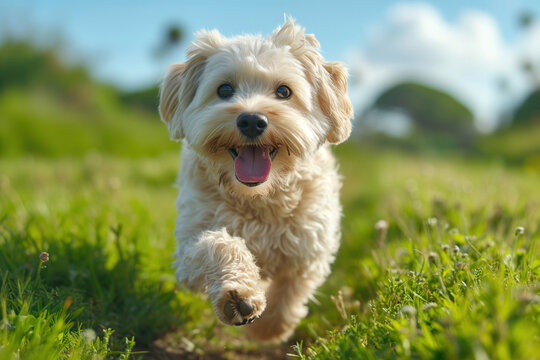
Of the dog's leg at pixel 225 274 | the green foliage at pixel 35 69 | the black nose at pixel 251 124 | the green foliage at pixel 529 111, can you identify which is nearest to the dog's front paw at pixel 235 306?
the dog's leg at pixel 225 274

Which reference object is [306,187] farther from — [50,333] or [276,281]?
[50,333]

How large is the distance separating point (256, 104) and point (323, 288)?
236 cm

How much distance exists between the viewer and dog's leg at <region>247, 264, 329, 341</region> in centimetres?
Result: 362

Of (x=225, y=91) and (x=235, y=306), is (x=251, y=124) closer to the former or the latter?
(x=225, y=91)

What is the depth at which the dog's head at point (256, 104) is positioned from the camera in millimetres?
2975

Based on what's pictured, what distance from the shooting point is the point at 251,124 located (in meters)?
2.89

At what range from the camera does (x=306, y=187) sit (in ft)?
11.4

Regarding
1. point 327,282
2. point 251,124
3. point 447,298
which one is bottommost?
point 327,282

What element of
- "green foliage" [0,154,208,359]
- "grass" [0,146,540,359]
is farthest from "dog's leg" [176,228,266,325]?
"green foliage" [0,154,208,359]

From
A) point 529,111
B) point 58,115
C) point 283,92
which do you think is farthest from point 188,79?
point 529,111

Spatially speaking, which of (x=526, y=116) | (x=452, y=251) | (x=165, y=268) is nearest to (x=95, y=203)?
(x=165, y=268)

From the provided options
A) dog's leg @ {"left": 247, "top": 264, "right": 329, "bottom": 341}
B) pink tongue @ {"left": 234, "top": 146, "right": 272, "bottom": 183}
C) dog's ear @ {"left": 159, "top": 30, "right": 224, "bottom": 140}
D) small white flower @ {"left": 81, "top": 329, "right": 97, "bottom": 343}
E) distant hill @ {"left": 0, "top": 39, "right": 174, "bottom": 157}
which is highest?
dog's ear @ {"left": 159, "top": 30, "right": 224, "bottom": 140}

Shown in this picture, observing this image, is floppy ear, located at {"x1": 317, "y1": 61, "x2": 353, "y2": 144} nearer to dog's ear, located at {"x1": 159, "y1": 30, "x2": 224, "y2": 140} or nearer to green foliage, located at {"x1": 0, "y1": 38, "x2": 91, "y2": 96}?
dog's ear, located at {"x1": 159, "y1": 30, "x2": 224, "y2": 140}

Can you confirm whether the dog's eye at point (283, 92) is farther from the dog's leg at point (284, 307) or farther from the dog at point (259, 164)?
the dog's leg at point (284, 307)
